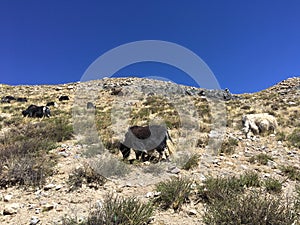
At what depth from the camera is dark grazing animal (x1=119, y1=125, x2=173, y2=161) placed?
768 centimetres

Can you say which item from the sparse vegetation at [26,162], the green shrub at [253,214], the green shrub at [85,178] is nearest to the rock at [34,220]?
the green shrub at [85,178]

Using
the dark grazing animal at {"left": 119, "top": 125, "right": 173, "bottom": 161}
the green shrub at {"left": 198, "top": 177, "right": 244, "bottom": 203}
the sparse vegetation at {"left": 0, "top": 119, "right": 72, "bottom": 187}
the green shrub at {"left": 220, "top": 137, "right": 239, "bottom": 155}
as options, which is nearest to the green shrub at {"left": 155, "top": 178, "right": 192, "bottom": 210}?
the green shrub at {"left": 198, "top": 177, "right": 244, "bottom": 203}

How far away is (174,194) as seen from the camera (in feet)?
15.7

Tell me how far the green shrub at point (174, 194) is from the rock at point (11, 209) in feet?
8.90

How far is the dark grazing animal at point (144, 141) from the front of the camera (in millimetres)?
7676

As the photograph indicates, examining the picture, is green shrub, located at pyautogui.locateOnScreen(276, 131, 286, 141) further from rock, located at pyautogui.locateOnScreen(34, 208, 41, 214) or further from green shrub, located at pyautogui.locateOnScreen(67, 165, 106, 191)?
rock, located at pyautogui.locateOnScreen(34, 208, 41, 214)

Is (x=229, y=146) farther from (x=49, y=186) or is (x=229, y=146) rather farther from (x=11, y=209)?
(x=11, y=209)

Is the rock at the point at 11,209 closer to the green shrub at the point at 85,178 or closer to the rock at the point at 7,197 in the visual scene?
the rock at the point at 7,197

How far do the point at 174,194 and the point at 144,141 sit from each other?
10.8 ft

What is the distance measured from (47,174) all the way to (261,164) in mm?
6218

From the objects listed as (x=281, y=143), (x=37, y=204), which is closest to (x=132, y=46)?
(x=281, y=143)

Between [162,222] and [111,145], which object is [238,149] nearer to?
[111,145]

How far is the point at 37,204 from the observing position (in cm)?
464

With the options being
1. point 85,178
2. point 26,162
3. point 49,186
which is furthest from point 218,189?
point 26,162
